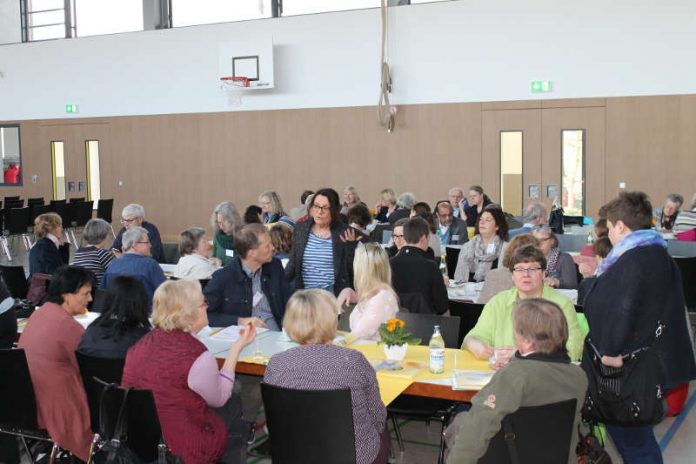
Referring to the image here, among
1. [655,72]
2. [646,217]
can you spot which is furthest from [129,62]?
[646,217]

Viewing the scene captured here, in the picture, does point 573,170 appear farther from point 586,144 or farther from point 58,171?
point 58,171

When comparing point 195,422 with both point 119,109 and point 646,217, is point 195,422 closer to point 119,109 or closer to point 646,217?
point 646,217

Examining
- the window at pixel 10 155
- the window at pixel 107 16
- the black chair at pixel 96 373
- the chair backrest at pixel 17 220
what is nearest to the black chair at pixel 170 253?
the black chair at pixel 96 373

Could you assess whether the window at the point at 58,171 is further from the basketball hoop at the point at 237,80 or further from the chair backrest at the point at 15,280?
the chair backrest at the point at 15,280

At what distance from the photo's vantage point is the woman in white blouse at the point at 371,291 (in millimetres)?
4309

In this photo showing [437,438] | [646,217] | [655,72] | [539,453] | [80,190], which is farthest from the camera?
[80,190]

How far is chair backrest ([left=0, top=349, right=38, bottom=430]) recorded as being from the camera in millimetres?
3594

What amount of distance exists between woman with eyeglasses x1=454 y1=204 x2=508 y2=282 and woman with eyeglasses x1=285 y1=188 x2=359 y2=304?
1.42 meters

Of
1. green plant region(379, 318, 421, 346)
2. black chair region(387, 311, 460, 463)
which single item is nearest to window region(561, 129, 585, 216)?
black chair region(387, 311, 460, 463)

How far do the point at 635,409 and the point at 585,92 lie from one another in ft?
33.3

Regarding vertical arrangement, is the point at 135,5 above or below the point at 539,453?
above

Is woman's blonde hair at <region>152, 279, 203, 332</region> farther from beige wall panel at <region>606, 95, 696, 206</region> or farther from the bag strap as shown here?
beige wall panel at <region>606, 95, 696, 206</region>

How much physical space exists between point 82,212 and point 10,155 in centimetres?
414

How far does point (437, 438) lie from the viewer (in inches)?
186
